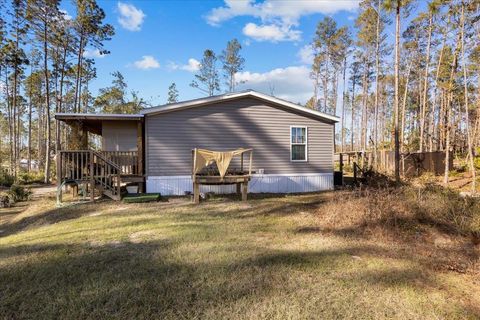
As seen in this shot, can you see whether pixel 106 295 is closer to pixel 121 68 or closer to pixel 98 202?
pixel 98 202

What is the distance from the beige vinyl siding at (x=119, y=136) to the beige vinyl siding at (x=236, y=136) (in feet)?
8.40

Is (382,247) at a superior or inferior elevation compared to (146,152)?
inferior

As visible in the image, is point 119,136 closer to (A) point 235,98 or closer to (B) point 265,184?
(A) point 235,98

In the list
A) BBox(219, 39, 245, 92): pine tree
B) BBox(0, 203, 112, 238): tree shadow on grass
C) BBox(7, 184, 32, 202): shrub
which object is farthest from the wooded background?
BBox(0, 203, 112, 238): tree shadow on grass

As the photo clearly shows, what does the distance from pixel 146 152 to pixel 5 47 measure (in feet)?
54.1

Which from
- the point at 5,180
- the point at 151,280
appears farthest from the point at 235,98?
the point at 5,180

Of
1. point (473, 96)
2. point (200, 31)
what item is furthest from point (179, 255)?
point (473, 96)

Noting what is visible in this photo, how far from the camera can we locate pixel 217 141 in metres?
10.8

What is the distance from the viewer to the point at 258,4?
49.0 feet

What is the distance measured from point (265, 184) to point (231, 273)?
7.77 m

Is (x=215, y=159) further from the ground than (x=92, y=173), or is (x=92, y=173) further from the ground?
(x=215, y=159)

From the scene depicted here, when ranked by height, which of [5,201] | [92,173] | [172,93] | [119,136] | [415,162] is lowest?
[5,201]

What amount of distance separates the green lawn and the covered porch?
9.57 feet

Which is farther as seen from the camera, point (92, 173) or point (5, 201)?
point (5, 201)
